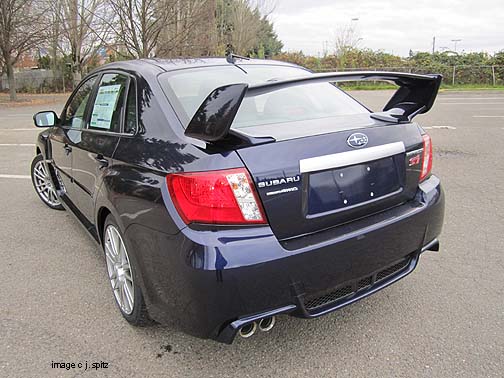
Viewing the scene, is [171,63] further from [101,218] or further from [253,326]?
[253,326]

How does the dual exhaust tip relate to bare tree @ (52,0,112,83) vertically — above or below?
below

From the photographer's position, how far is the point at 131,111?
8.53ft

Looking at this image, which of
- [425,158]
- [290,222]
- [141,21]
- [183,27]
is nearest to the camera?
[290,222]

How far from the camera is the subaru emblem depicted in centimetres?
→ 214

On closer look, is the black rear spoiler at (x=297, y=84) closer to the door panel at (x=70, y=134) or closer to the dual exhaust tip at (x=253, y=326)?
the dual exhaust tip at (x=253, y=326)

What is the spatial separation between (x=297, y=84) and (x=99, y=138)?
1456 millimetres

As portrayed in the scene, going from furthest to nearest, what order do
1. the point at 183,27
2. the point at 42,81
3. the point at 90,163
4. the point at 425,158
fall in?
the point at 42,81, the point at 183,27, the point at 90,163, the point at 425,158

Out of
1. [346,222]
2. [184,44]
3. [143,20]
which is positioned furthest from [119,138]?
[184,44]

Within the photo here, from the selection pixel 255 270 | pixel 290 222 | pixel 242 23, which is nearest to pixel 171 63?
pixel 290 222

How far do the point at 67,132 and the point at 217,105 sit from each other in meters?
2.24

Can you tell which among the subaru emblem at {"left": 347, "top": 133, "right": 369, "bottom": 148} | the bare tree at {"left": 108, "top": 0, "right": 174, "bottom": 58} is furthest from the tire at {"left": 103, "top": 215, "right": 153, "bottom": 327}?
the bare tree at {"left": 108, "top": 0, "right": 174, "bottom": 58}

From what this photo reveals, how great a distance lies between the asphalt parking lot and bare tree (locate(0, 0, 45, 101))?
22.7m

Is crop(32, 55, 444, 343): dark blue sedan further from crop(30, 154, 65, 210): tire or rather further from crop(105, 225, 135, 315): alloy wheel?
crop(30, 154, 65, 210): tire

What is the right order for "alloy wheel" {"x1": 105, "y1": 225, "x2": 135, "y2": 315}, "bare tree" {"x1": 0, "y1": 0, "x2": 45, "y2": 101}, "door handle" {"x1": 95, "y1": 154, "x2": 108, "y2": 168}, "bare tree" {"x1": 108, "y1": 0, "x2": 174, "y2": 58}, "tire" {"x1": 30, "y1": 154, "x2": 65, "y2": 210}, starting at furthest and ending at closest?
"bare tree" {"x1": 0, "y1": 0, "x2": 45, "y2": 101}
"bare tree" {"x1": 108, "y1": 0, "x2": 174, "y2": 58}
"tire" {"x1": 30, "y1": 154, "x2": 65, "y2": 210}
"door handle" {"x1": 95, "y1": 154, "x2": 108, "y2": 168}
"alloy wheel" {"x1": 105, "y1": 225, "x2": 135, "y2": 315}
